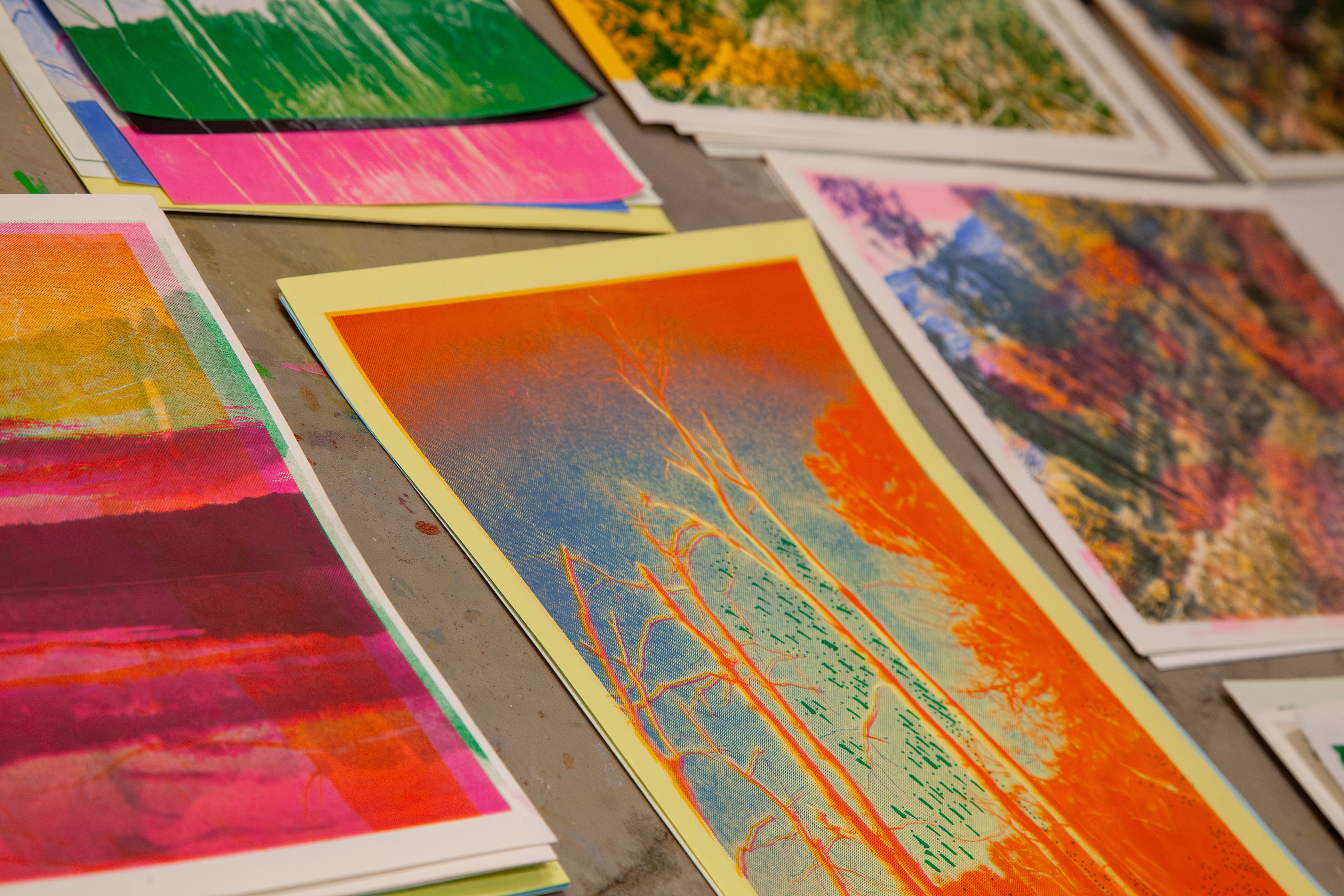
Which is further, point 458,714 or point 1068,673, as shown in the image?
point 1068,673

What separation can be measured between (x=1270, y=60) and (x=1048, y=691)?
143 cm

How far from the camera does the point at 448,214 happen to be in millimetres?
811

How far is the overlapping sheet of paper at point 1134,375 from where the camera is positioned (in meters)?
0.91

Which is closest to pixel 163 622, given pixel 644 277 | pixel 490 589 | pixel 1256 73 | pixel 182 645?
pixel 182 645

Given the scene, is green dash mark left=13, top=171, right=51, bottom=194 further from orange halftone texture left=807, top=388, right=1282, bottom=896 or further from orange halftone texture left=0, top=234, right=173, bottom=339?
orange halftone texture left=807, top=388, right=1282, bottom=896

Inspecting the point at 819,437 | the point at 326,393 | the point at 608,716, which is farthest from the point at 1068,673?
the point at 326,393

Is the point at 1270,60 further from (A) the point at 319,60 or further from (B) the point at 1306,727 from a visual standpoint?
(A) the point at 319,60

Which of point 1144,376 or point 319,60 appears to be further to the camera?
point 1144,376

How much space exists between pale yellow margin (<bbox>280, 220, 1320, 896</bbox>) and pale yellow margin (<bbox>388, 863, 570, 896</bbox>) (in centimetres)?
8

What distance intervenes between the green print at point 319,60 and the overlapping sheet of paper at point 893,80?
0.41 feet

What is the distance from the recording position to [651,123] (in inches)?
39.7

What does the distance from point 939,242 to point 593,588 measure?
637 mm

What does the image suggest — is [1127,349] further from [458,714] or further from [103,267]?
[103,267]

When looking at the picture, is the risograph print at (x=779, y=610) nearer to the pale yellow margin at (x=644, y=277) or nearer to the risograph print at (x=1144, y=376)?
the pale yellow margin at (x=644, y=277)
